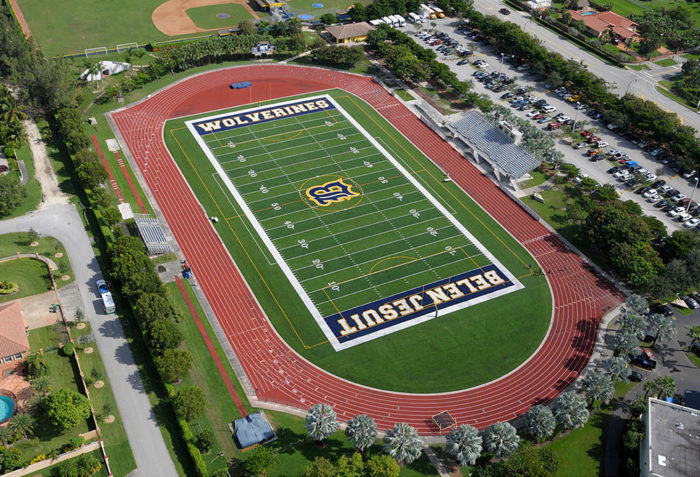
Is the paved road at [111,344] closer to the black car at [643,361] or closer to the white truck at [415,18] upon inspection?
the black car at [643,361]

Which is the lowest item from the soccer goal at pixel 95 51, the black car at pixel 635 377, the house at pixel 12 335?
the black car at pixel 635 377

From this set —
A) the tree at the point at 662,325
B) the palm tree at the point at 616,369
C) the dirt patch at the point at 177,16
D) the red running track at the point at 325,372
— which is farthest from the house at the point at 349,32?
the palm tree at the point at 616,369

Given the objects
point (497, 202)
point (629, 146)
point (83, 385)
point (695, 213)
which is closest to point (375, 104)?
point (497, 202)

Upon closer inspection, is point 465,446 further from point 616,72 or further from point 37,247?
point 616,72

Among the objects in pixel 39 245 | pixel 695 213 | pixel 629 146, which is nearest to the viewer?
pixel 39 245

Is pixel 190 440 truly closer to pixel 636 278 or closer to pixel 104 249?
pixel 104 249
